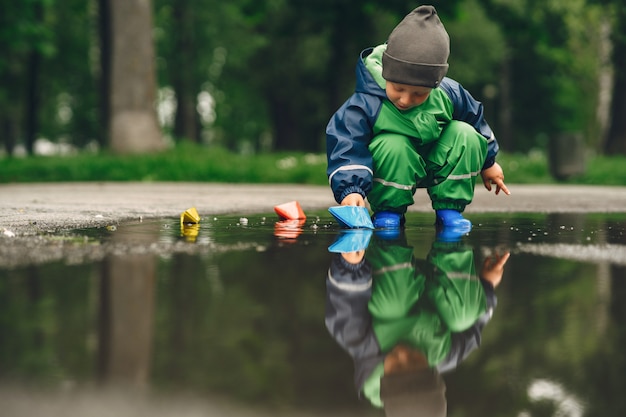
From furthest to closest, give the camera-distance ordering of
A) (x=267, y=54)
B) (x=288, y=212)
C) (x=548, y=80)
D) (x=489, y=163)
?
(x=548, y=80) < (x=267, y=54) < (x=288, y=212) < (x=489, y=163)

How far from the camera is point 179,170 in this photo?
484 inches

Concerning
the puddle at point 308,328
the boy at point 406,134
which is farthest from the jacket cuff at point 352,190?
the puddle at point 308,328

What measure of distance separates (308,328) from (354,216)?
2.60m

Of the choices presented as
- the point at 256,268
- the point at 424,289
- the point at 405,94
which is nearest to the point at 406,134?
the point at 405,94

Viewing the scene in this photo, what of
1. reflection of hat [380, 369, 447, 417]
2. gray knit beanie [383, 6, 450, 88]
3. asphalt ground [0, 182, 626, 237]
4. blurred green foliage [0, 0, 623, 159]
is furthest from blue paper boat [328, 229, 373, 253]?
blurred green foliage [0, 0, 623, 159]

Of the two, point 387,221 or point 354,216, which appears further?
point 387,221

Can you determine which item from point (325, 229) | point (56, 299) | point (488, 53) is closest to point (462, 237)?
point (325, 229)

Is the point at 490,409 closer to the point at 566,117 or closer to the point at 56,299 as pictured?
the point at 56,299

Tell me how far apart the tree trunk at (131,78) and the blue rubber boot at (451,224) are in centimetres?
895

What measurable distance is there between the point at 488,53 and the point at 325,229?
95.3 feet

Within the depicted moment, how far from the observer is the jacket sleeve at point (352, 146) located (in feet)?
16.6

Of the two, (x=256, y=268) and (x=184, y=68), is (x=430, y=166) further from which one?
(x=184, y=68)

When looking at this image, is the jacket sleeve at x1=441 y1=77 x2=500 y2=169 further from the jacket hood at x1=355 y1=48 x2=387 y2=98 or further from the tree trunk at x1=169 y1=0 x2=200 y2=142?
the tree trunk at x1=169 y1=0 x2=200 y2=142

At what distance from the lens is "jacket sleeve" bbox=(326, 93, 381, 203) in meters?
5.07
